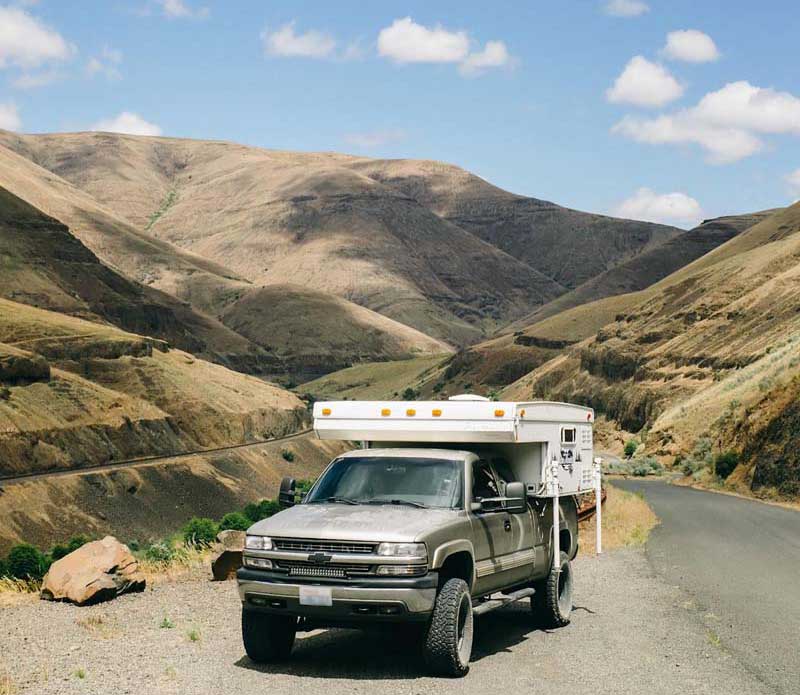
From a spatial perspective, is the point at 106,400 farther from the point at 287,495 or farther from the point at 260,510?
the point at 287,495

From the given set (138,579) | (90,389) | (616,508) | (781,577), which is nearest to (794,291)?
(90,389)

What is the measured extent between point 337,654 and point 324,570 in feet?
5.40

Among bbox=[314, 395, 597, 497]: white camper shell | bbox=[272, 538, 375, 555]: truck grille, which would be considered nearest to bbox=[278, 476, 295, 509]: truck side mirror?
bbox=[314, 395, 597, 497]: white camper shell

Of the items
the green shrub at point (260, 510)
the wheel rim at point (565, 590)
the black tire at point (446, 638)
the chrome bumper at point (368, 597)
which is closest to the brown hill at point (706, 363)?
the green shrub at point (260, 510)

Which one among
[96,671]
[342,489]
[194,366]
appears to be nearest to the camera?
[96,671]

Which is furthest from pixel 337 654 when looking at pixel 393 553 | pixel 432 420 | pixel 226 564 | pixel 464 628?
pixel 226 564

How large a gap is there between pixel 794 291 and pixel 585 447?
228ft

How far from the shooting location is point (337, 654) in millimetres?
11234

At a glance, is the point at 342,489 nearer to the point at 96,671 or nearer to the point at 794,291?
the point at 96,671

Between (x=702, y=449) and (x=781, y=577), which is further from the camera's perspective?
(x=702, y=449)

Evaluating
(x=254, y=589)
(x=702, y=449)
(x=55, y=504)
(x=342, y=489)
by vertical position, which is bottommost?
(x=55, y=504)

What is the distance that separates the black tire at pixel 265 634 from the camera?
10.4m

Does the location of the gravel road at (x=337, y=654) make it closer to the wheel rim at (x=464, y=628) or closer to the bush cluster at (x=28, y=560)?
the wheel rim at (x=464, y=628)

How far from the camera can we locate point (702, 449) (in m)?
54.7
